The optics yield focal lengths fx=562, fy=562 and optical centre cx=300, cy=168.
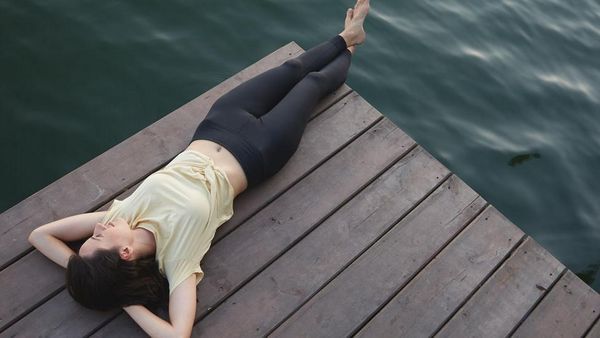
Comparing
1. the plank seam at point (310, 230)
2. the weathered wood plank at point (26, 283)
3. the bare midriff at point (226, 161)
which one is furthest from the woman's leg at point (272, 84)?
the weathered wood plank at point (26, 283)

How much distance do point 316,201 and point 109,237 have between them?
1.43m

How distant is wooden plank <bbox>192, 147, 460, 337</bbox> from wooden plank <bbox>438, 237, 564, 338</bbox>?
52 cm

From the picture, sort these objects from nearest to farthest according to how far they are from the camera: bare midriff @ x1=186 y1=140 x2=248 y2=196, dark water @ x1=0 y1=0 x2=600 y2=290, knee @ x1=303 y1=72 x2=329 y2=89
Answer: bare midriff @ x1=186 y1=140 x2=248 y2=196
knee @ x1=303 y1=72 x2=329 y2=89
dark water @ x1=0 y1=0 x2=600 y2=290

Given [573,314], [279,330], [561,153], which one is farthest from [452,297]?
[561,153]

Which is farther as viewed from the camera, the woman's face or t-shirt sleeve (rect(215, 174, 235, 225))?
t-shirt sleeve (rect(215, 174, 235, 225))

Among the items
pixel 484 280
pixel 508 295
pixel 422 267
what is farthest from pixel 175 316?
pixel 508 295

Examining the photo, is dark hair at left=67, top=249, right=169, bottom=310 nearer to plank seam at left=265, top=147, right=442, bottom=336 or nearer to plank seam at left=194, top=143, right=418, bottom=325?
plank seam at left=194, top=143, right=418, bottom=325

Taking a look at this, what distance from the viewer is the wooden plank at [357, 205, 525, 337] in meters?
3.49

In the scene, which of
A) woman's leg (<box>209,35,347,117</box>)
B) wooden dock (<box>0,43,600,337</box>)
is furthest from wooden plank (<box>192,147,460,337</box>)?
woman's leg (<box>209,35,347,117</box>)

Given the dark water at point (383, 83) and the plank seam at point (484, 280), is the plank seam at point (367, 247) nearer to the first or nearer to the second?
the plank seam at point (484, 280)

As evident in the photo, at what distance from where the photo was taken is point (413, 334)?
3459 millimetres

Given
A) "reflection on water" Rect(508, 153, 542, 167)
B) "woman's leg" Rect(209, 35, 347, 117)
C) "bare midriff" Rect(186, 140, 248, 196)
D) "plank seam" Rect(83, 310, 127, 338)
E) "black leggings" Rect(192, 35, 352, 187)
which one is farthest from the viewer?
"reflection on water" Rect(508, 153, 542, 167)

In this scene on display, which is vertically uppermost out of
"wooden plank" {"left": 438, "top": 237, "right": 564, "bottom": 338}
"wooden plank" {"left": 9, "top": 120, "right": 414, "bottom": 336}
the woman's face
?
the woman's face

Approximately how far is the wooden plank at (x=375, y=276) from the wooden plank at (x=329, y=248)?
0.07 metres
